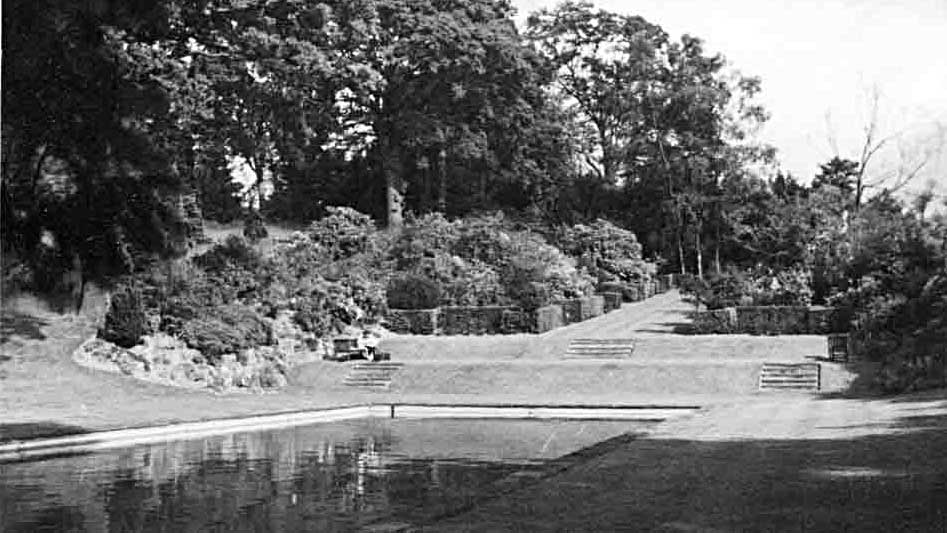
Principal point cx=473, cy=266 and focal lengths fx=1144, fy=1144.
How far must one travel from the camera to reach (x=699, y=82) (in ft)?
158

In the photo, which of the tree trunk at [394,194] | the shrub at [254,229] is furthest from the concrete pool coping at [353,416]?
the tree trunk at [394,194]

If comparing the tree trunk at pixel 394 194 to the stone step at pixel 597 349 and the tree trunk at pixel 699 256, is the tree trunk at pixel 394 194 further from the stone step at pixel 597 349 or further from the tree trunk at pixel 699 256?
the stone step at pixel 597 349

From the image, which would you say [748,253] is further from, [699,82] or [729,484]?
[729,484]

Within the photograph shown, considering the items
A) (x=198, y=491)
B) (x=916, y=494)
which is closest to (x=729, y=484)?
(x=916, y=494)

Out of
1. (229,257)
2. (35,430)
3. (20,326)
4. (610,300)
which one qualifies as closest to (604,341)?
(610,300)

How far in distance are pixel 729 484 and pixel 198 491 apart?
5.45m

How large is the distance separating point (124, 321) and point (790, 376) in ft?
44.4

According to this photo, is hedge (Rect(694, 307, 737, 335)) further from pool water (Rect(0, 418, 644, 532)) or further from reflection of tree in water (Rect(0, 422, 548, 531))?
reflection of tree in water (Rect(0, 422, 548, 531))

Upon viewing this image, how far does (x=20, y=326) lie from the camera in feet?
78.3

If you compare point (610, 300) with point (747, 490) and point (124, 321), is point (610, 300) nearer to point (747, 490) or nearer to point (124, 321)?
point (124, 321)

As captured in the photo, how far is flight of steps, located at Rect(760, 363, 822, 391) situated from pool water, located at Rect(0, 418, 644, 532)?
5.17 metres

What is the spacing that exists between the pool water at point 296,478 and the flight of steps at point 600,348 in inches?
363

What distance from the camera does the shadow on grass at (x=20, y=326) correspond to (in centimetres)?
2334

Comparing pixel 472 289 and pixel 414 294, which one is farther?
pixel 472 289
